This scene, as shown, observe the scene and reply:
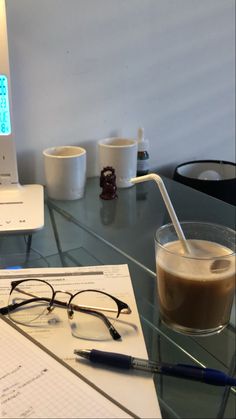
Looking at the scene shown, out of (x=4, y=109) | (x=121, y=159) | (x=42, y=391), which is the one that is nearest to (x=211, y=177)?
(x=121, y=159)

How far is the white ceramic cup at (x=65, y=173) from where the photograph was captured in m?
0.93

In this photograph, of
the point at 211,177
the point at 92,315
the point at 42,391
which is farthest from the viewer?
the point at 211,177

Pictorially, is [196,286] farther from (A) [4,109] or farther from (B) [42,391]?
(A) [4,109]

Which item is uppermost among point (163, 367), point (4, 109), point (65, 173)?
point (4, 109)

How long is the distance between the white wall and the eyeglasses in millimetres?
435

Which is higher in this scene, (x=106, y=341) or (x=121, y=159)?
(x=121, y=159)

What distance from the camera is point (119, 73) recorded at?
3.45ft

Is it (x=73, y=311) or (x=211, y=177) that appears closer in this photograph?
(x=73, y=311)

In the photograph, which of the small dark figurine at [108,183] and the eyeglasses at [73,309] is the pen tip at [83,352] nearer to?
the eyeglasses at [73,309]

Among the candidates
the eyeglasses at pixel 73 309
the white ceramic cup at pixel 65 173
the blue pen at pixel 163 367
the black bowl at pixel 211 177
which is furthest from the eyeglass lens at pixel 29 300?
the black bowl at pixel 211 177

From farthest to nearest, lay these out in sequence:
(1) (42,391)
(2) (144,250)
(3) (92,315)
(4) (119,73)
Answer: (4) (119,73)
(2) (144,250)
(3) (92,315)
(1) (42,391)

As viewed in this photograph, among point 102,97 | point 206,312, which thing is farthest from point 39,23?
point 206,312

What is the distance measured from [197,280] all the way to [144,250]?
271 mm

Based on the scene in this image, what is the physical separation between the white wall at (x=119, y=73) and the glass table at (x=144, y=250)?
0.15 metres
